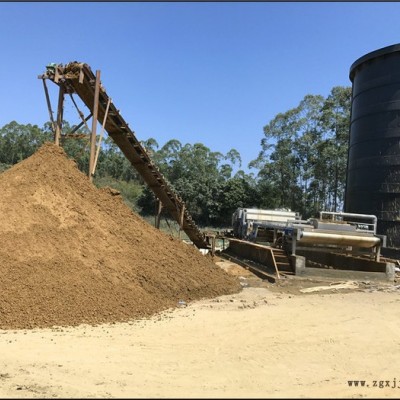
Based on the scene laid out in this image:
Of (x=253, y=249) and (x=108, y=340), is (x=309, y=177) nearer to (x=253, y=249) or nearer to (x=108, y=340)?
(x=253, y=249)

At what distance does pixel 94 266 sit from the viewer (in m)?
9.82

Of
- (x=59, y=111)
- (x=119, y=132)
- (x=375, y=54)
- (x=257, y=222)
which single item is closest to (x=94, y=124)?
(x=59, y=111)

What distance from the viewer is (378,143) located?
22.0 metres

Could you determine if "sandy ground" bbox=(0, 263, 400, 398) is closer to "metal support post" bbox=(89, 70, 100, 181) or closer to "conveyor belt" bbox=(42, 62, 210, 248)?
"metal support post" bbox=(89, 70, 100, 181)

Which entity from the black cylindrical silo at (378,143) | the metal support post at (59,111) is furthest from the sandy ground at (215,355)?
the black cylindrical silo at (378,143)

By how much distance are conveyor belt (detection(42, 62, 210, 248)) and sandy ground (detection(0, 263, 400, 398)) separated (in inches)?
283

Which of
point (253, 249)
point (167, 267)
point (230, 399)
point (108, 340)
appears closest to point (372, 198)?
point (253, 249)

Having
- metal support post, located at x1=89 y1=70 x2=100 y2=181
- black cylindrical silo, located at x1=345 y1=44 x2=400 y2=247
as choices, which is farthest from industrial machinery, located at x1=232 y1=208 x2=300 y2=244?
metal support post, located at x1=89 y1=70 x2=100 y2=181

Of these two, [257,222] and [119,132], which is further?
[257,222]

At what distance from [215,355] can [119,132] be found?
10.5 m

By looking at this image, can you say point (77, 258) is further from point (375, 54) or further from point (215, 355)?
point (375, 54)

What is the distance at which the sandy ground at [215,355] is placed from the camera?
15.2 feet

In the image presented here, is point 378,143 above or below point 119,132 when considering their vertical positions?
above

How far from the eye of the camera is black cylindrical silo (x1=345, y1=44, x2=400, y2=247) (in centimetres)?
2106
